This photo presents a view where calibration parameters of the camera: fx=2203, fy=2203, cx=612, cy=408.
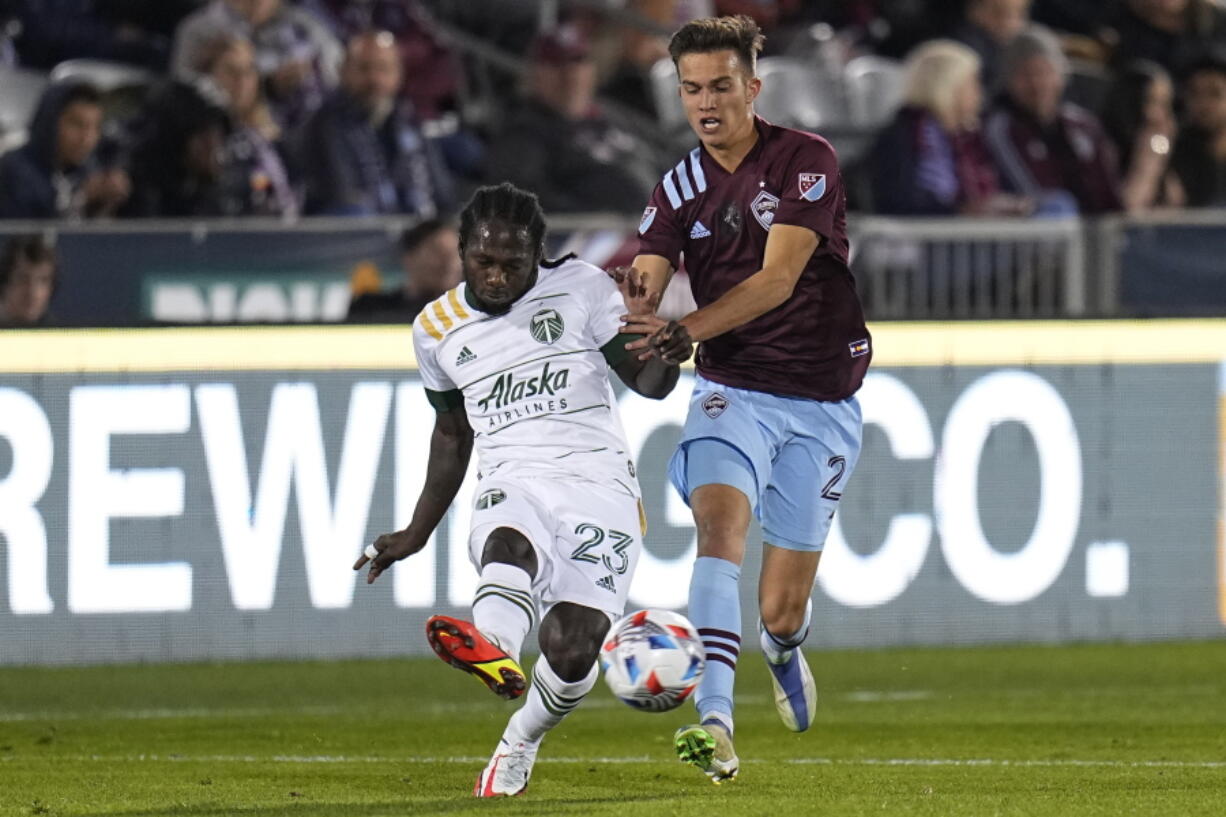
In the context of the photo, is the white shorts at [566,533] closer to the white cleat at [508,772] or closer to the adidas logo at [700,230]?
the white cleat at [508,772]

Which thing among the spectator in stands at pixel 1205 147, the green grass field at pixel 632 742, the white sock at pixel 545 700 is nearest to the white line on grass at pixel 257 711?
the green grass field at pixel 632 742

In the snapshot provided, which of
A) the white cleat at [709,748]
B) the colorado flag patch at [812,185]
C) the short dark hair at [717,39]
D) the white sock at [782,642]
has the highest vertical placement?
the short dark hair at [717,39]

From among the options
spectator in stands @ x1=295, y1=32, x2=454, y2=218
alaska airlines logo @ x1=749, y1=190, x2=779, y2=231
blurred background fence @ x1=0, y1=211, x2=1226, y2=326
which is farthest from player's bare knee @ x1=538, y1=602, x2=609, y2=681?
spectator in stands @ x1=295, y1=32, x2=454, y2=218

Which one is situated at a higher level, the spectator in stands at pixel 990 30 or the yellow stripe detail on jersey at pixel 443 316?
the yellow stripe detail on jersey at pixel 443 316

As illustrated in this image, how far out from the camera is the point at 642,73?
50.0 ft

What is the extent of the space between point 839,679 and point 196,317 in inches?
149

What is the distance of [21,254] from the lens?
11156 millimetres

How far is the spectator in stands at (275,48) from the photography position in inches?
522

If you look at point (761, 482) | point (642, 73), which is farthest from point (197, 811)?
point (642, 73)

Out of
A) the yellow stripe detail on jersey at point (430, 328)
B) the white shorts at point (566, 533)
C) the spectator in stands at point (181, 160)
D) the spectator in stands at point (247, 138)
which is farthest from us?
the spectator in stands at point (247, 138)

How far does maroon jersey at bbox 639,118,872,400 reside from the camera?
268 inches

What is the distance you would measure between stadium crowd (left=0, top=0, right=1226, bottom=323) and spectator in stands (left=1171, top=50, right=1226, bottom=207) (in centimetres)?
1

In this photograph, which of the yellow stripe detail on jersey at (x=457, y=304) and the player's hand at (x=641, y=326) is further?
the yellow stripe detail on jersey at (x=457, y=304)

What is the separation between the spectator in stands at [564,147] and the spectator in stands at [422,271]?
1.68 metres
